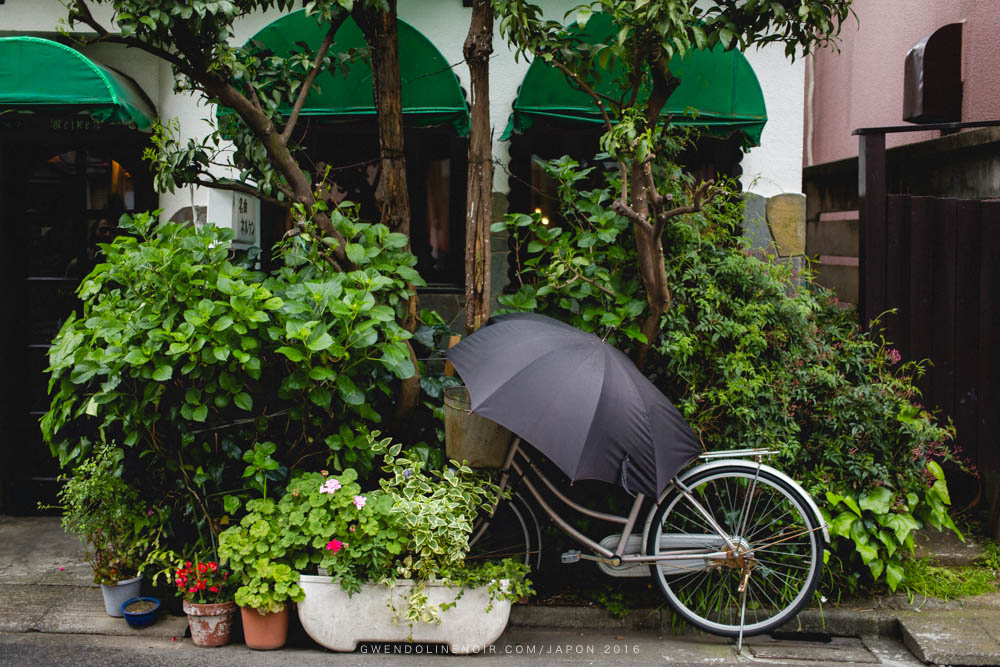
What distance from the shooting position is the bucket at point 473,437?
481 cm

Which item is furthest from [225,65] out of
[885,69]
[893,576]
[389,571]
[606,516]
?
→ [885,69]

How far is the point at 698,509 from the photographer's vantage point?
4836 millimetres

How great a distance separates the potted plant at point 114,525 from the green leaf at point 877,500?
15.1ft

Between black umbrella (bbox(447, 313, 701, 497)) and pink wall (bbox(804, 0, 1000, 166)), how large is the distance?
5118 millimetres

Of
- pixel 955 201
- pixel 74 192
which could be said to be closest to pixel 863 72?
pixel 955 201

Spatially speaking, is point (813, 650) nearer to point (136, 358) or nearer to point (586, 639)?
point (586, 639)

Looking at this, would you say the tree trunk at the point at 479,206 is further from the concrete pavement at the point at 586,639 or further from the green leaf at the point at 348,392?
the concrete pavement at the point at 586,639

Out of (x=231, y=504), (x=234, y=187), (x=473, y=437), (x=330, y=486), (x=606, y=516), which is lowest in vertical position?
(x=606, y=516)

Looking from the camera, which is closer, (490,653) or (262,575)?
(262,575)

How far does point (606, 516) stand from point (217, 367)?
2.61 meters

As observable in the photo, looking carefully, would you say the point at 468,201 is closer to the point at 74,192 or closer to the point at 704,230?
the point at 704,230

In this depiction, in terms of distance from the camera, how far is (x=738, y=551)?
486 centimetres

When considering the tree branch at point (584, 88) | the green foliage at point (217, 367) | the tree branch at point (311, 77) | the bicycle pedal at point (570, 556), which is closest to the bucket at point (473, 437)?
the green foliage at point (217, 367)

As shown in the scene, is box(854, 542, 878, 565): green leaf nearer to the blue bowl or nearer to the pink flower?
the pink flower
